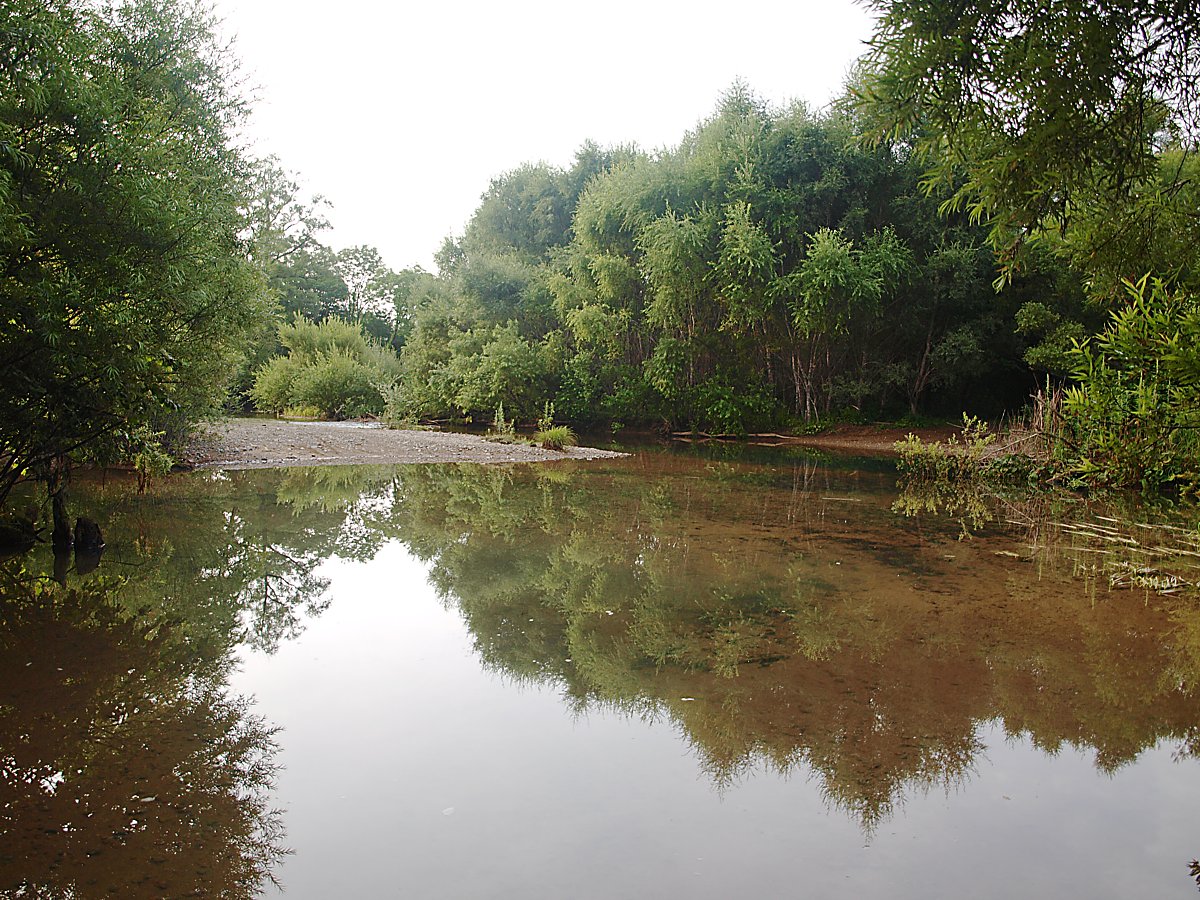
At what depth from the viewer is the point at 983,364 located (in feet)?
78.9

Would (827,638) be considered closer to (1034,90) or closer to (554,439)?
(1034,90)

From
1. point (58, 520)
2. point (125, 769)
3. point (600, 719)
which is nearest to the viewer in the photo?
point (125, 769)

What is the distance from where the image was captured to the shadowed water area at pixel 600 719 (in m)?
2.85

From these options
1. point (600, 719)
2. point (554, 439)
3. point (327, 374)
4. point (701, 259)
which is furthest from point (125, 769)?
point (327, 374)

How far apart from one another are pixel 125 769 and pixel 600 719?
2.01m

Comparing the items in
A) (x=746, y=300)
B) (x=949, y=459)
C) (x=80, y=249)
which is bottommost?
(x=949, y=459)

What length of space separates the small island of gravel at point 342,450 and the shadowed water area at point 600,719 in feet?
23.9

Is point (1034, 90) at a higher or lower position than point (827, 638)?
higher

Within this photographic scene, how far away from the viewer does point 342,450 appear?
17453 mm

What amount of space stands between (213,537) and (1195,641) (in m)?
7.90

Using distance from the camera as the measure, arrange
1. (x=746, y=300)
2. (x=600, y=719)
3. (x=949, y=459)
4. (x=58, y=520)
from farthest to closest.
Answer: (x=746, y=300)
(x=949, y=459)
(x=58, y=520)
(x=600, y=719)

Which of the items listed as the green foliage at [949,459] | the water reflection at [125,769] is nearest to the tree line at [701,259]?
the green foliage at [949,459]

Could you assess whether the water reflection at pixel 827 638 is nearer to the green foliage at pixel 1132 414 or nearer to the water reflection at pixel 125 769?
the water reflection at pixel 125 769

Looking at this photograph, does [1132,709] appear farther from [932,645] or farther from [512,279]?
[512,279]
